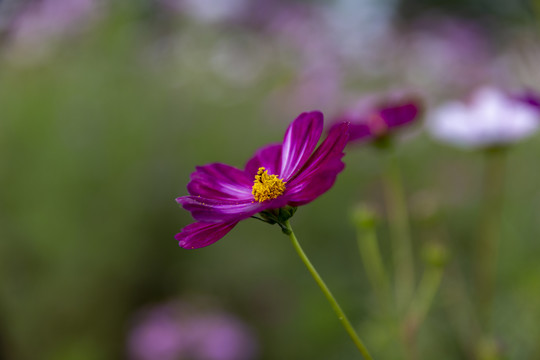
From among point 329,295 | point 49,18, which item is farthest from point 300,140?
point 49,18

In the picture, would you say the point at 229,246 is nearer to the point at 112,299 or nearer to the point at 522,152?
the point at 112,299

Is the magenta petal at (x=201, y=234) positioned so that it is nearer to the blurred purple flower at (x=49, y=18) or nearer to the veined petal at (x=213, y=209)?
the veined petal at (x=213, y=209)

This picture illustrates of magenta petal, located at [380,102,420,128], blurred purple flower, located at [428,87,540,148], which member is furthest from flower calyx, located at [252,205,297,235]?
blurred purple flower, located at [428,87,540,148]

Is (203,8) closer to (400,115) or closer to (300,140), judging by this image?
(400,115)

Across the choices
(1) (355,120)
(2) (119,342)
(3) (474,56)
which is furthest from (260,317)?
(3) (474,56)

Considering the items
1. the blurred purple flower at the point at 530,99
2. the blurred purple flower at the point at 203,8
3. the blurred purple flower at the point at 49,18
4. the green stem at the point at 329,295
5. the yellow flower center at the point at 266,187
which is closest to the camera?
the green stem at the point at 329,295

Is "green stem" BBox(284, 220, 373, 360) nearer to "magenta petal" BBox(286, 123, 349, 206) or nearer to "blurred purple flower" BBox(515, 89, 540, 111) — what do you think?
"magenta petal" BBox(286, 123, 349, 206)

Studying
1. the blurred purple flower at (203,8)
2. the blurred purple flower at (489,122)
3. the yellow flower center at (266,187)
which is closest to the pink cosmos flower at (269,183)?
the yellow flower center at (266,187)
